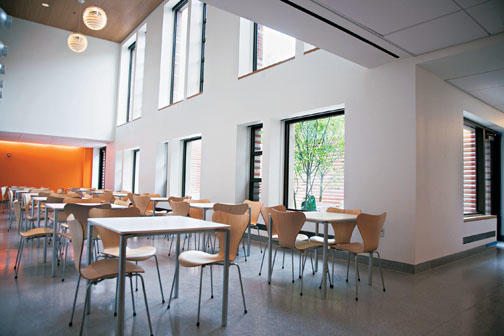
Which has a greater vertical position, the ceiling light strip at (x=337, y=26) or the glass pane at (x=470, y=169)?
the ceiling light strip at (x=337, y=26)

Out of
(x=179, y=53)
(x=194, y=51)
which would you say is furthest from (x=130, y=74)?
(x=194, y=51)

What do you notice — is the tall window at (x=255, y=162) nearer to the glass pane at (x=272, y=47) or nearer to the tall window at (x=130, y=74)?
the glass pane at (x=272, y=47)

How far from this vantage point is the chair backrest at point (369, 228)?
3.45m

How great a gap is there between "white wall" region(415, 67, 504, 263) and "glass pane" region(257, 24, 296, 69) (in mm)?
2607

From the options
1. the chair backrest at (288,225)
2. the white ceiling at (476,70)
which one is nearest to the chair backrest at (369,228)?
the chair backrest at (288,225)

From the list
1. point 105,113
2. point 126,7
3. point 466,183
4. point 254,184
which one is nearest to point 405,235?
point 466,183

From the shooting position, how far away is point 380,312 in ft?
9.43

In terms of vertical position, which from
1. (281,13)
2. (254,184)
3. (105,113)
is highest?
(105,113)

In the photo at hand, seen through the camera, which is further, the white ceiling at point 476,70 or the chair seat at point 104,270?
the white ceiling at point 476,70

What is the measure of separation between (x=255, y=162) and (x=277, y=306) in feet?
14.7

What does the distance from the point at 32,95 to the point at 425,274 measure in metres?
13.3

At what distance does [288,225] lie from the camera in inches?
140

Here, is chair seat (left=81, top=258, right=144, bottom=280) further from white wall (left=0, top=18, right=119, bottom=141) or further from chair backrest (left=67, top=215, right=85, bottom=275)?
white wall (left=0, top=18, right=119, bottom=141)

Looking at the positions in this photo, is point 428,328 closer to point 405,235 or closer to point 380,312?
point 380,312
